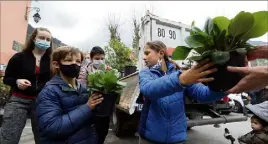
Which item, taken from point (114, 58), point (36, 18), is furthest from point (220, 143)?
point (36, 18)

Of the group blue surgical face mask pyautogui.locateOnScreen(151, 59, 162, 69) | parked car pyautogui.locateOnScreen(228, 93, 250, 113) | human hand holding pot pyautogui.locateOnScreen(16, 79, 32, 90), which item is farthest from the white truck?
parked car pyautogui.locateOnScreen(228, 93, 250, 113)

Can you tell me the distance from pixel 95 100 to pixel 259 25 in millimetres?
1092

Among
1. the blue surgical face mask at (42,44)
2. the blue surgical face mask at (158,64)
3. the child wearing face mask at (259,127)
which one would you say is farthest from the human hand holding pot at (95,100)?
the child wearing face mask at (259,127)

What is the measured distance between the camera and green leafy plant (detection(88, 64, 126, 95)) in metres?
1.64

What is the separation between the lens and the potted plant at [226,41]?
116cm

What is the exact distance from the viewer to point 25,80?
2.55 metres

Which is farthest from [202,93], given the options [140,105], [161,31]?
[161,31]

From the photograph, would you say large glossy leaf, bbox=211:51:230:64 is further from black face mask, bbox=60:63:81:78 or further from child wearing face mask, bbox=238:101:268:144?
child wearing face mask, bbox=238:101:268:144

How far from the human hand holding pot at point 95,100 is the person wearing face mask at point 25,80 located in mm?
1111

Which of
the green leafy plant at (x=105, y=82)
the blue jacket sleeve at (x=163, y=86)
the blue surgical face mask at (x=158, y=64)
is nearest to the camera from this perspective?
the blue jacket sleeve at (x=163, y=86)

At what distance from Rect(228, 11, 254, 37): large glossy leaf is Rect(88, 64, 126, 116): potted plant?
31.9 inches

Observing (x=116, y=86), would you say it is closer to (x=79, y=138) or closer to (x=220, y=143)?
(x=79, y=138)

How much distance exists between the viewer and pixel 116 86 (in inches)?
66.1

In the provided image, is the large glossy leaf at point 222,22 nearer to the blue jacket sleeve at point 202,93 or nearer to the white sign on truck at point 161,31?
the blue jacket sleeve at point 202,93
